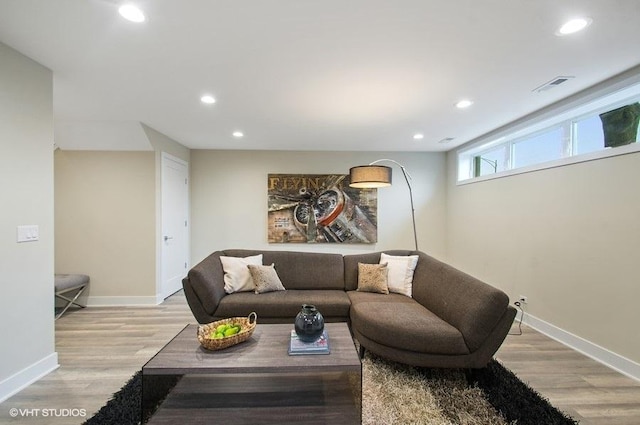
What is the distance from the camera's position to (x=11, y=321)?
1.92m

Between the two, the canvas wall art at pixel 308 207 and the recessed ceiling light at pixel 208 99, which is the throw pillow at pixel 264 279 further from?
the canvas wall art at pixel 308 207

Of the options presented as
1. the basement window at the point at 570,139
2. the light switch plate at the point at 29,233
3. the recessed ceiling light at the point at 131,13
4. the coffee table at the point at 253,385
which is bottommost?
the coffee table at the point at 253,385

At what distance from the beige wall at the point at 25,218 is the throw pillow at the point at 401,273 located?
312cm

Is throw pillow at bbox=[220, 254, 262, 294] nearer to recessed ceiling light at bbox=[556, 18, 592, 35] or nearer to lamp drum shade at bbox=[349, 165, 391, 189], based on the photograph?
lamp drum shade at bbox=[349, 165, 391, 189]

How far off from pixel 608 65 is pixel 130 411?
4289 millimetres

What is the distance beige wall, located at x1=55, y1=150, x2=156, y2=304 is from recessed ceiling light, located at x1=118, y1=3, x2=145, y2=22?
101 inches

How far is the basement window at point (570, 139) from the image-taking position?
2314 millimetres

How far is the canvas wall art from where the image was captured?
4918 mm

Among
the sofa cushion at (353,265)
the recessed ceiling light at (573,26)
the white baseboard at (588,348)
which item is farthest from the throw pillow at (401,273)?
the recessed ceiling light at (573,26)

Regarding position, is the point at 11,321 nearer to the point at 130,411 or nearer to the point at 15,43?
the point at 130,411

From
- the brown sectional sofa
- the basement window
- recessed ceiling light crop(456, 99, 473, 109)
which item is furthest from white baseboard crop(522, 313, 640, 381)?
recessed ceiling light crop(456, 99, 473, 109)

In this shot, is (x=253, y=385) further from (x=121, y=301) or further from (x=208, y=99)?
(x=121, y=301)

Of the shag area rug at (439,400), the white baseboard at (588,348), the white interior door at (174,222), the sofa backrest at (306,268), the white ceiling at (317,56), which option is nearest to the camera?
the white ceiling at (317,56)

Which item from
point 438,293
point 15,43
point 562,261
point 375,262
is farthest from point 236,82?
point 562,261
